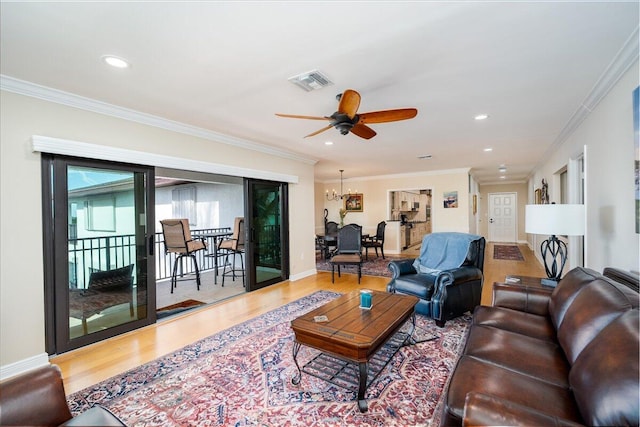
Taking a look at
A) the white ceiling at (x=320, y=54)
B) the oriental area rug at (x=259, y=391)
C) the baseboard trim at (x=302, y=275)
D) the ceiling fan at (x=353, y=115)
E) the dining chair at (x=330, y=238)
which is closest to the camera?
the white ceiling at (x=320, y=54)

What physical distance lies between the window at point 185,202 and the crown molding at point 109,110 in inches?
161

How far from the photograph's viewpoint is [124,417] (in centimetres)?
185

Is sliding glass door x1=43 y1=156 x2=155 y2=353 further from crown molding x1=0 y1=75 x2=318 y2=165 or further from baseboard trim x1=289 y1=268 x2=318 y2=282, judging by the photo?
baseboard trim x1=289 y1=268 x2=318 y2=282

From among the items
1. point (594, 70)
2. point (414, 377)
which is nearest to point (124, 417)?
point (414, 377)

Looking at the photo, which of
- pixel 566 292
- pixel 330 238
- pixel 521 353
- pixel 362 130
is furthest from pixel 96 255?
pixel 330 238

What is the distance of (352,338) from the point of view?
6.37 ft

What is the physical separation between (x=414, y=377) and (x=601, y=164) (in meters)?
2.69

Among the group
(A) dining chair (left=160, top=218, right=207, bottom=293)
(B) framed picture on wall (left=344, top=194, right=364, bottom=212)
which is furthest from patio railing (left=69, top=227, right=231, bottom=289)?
(B) framed picture on wall (left=344, top=194, right=364, bottom=212)

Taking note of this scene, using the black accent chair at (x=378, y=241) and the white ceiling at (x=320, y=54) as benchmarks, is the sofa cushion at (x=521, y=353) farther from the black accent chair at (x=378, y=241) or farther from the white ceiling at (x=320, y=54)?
the black accent chair at (x=378, y=241)

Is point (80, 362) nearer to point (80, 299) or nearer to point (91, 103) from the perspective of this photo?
point (80, 299)

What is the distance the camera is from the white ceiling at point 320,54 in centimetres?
165

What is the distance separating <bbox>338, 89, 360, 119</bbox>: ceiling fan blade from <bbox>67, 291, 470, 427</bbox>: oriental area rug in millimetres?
2128

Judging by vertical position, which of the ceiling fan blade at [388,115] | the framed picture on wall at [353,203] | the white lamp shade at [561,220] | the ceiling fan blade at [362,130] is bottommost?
the white lamp shade at [561,220]

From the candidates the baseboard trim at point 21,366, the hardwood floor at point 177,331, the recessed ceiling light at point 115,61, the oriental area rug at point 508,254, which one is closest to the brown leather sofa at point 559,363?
the hardwood floor at point 177,331
